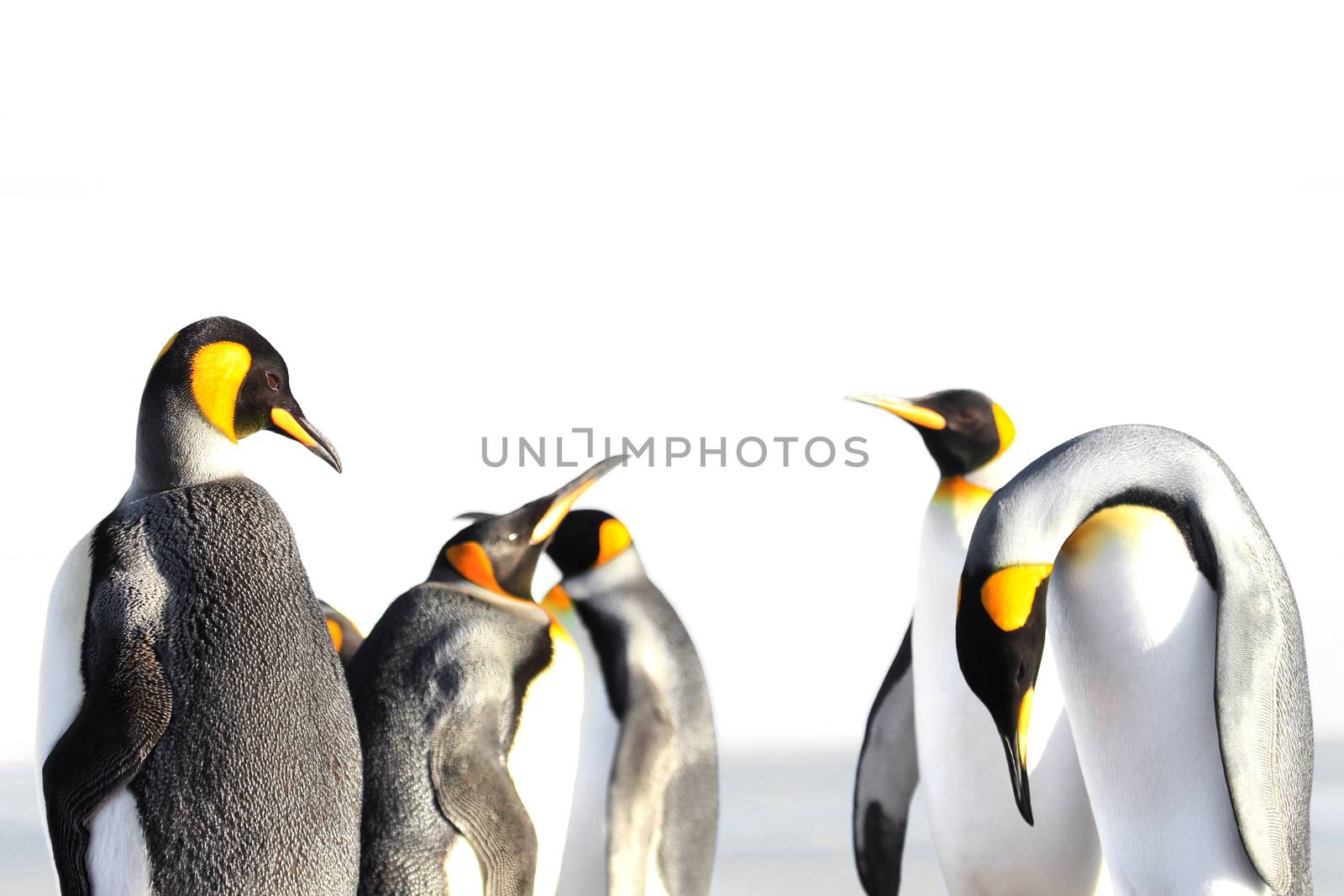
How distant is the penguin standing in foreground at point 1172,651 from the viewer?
2.30m

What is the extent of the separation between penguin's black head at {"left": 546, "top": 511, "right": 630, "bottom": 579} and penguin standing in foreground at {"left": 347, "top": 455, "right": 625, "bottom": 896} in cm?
64

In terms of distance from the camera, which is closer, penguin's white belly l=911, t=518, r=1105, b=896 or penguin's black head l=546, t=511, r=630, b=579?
penguin's white belly l=911, t=518, r=1105, b=896

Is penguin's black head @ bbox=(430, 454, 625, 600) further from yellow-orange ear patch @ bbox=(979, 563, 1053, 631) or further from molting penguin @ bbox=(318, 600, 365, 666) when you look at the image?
yellow-orange ear patch @ bbox=(979, 563, 1053, 631)

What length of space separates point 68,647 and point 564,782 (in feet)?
4.24

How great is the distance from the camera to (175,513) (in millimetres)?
2416

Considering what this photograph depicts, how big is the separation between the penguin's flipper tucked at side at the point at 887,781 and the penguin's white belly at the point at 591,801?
0.68 m

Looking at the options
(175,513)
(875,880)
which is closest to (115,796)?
(175,513)

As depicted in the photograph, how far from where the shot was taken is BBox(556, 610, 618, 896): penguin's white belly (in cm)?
385

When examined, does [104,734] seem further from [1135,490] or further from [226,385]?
[1135,490]

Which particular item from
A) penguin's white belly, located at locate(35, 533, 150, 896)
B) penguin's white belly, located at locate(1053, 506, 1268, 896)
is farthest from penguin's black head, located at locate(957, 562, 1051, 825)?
penguin's white belly, located at locate(35, 533, 150, 896)

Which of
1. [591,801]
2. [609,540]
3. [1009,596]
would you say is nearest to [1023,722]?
[1009,596]

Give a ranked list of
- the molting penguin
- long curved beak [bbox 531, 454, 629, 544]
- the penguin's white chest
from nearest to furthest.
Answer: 1. the penguin's white chest
2. long curved beak [bbox 531, 454, 629, 544]
3. the molting penguin

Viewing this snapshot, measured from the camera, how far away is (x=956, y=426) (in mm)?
3842

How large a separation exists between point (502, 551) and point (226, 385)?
3.26 ft
